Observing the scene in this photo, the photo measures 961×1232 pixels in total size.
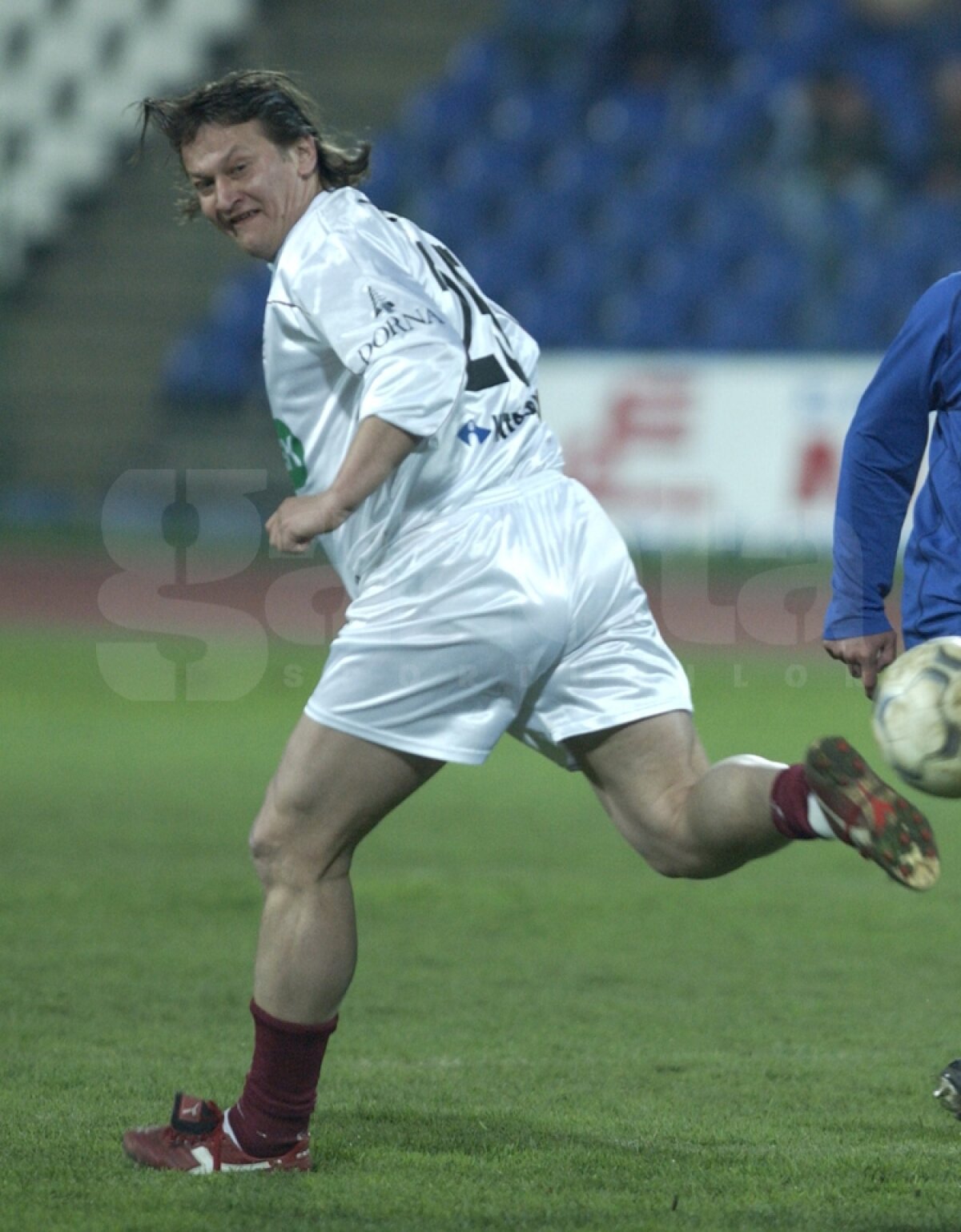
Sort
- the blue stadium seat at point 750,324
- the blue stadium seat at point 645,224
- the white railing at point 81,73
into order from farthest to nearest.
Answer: the white railing at point 81,73, the blue stadium seat at point 645,224, the blue stadium seat at point 750,324

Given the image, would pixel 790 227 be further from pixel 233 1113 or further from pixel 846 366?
pixel 233 1113

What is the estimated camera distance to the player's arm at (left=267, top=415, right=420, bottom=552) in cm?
312

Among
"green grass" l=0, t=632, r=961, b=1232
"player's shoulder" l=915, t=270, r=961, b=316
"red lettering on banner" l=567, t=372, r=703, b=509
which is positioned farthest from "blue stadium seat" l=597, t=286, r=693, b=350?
"player's shoulder" l=915, t=270, r=961, b=316

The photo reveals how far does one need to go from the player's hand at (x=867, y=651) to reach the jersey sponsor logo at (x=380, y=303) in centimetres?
117

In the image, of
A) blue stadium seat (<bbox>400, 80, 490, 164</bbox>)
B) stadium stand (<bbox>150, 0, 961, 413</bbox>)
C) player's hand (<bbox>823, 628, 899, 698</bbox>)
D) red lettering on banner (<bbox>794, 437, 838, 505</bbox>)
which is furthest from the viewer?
blue stadium seat (<bbox>400, 80, 490, 164</bbox>)

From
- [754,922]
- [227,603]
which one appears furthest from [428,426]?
[227,603]

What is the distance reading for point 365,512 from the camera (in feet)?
11.3

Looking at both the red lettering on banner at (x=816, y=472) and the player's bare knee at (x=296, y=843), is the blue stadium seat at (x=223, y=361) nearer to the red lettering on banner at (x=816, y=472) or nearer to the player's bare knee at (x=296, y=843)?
the red lettering on banner at (x=816, y=472)

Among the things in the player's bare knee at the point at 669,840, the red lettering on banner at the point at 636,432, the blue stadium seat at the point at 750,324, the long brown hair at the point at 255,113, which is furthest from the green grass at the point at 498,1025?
the blue stadium seat at the point at 750,324

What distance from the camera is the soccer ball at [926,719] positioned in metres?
3.19

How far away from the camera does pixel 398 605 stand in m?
3.35

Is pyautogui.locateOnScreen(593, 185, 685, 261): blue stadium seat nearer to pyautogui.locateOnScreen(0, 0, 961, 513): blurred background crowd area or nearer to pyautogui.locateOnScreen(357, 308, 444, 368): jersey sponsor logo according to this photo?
pyautogui.locateOnScreen(0, 0, 961, 513): blurred background crowd area

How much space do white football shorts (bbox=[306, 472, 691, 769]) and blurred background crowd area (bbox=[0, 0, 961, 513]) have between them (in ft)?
42.6

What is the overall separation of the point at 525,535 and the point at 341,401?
1.39 ft
